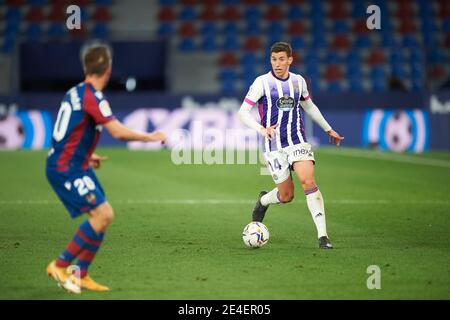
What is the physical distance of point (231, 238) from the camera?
31.8 ft

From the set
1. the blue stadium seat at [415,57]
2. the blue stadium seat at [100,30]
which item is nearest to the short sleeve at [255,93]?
the blue stadium seat at [100,30]

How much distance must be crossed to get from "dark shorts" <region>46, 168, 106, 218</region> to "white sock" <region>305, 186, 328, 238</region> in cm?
285

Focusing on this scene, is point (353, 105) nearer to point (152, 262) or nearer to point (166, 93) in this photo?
point (166, 93)

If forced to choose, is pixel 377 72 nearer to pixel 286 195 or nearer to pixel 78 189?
pixel 286 195

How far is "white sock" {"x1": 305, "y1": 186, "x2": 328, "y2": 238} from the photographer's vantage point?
9000 mm

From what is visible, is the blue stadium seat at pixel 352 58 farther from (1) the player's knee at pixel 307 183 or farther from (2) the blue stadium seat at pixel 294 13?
(1) the player's knee at pixel 307 183

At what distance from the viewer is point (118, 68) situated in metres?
27.5

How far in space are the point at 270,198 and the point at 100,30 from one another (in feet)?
69.7

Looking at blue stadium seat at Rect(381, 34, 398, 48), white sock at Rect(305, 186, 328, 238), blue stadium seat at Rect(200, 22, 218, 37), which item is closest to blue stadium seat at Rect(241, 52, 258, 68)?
blue stadium seat at Rect(200, 22, 218, 37)

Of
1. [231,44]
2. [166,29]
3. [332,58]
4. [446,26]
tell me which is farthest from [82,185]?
[446,26]

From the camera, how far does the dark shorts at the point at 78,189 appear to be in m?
6.77

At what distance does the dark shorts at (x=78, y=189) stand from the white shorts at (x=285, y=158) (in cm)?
280
